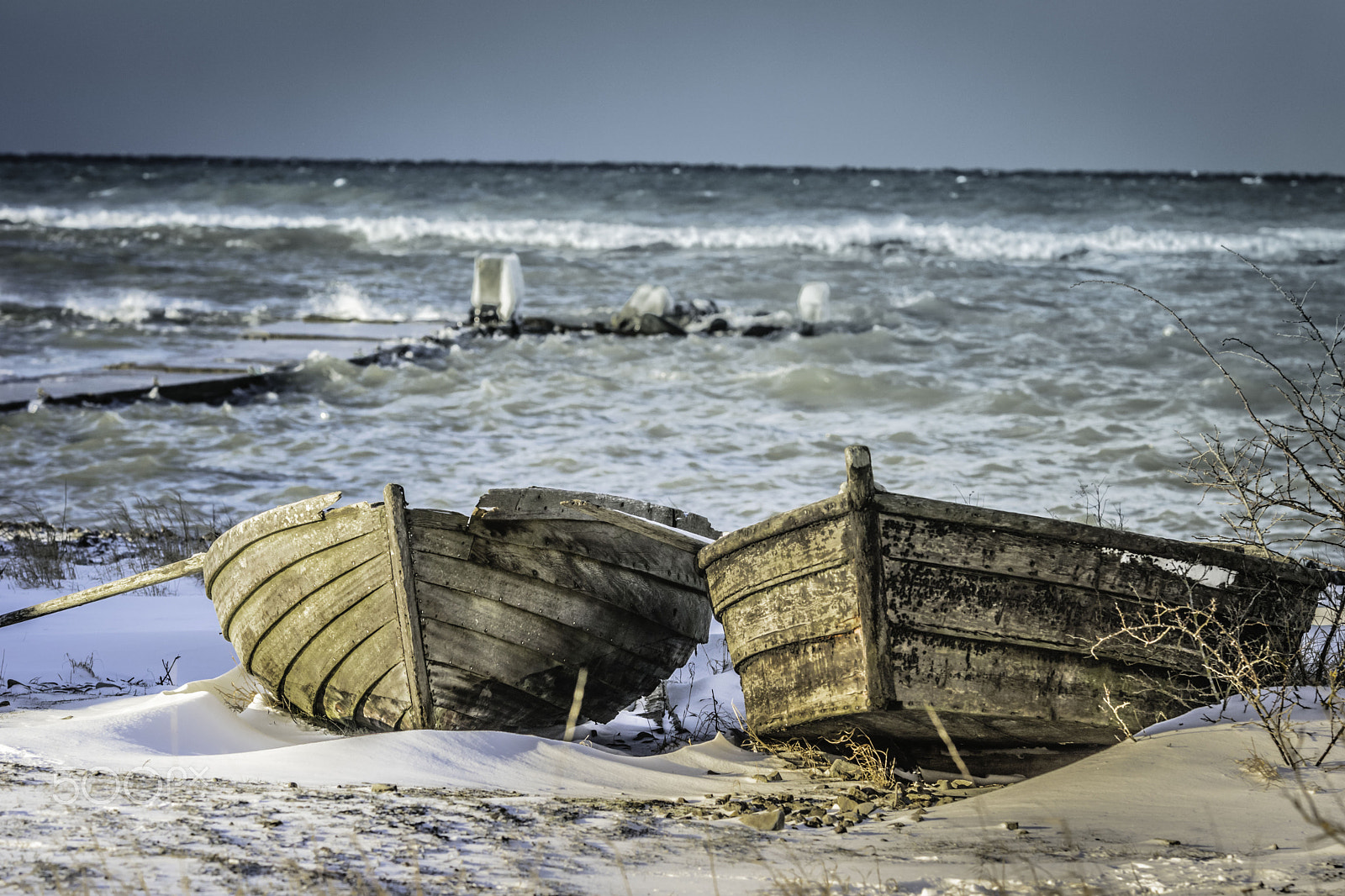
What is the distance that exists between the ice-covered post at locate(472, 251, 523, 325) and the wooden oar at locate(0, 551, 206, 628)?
39.7 feet

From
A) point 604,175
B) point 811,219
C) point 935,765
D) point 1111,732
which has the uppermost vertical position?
point 604,175

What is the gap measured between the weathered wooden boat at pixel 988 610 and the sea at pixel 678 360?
0.97 m

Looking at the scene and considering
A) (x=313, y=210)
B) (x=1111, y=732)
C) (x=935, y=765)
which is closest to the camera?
(x=1111, y=732)

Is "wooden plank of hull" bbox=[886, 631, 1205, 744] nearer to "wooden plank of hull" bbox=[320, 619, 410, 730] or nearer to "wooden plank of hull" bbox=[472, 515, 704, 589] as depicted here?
"wooden plank of hull" bbox=[472, 515, 704, 589]

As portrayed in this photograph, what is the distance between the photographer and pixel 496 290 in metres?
17.5

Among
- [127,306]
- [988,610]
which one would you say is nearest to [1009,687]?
[988,610]

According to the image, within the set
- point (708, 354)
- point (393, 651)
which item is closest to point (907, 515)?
point (393, 651)

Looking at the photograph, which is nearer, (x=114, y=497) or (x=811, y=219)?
(x=114, y=497)

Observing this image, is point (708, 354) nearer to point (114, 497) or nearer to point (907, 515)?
point (114, 497)

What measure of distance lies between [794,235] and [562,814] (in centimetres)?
3260

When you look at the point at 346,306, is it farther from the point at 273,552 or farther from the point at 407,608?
the point at 407,608

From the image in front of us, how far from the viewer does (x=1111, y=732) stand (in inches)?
152

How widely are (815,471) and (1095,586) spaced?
617 centimetres

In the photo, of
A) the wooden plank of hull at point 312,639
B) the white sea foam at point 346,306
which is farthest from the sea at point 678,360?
the wooden plank of hull at point 312,639
